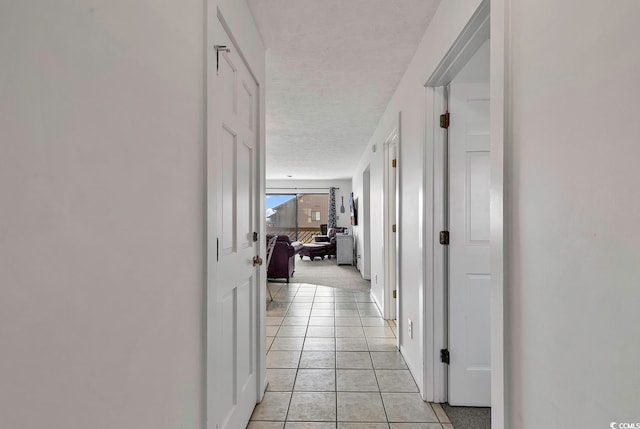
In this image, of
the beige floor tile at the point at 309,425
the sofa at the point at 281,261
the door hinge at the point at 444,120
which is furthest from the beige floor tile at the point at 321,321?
the door hinge at the point at 444,120

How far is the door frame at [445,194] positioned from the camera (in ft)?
3.95

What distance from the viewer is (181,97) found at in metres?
1.10

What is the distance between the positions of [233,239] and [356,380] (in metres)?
1.53

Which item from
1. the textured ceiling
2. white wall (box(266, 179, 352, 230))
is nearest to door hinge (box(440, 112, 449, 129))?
the textured ceiling

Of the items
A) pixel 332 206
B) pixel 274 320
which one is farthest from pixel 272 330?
pixel 332 206

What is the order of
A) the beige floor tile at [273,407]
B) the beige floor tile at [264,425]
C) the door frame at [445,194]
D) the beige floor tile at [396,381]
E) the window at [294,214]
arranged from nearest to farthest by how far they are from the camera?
1. the door frame at [445,194]
2. the beige floor tile at [264,425]
3. the beige floor tile at [273,407]
4. the beige floor tile at [396,381]
5. the window at [294,214]

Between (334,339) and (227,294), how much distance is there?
205 cm

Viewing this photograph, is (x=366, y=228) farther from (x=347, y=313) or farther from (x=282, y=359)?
(x=282, y=359)

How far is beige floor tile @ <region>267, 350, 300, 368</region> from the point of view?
279 centimetres

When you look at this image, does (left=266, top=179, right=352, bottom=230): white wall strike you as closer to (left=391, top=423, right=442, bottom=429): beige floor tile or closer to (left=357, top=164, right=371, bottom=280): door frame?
(left=357, top=164, right=371, bottom=280): door frame

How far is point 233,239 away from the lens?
5.63ft

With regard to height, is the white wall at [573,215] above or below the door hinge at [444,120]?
below

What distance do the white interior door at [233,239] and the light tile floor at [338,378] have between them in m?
0.32

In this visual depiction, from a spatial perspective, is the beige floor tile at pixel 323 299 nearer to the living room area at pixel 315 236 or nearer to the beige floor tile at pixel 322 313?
the beige floor tile at pixel 322 313
